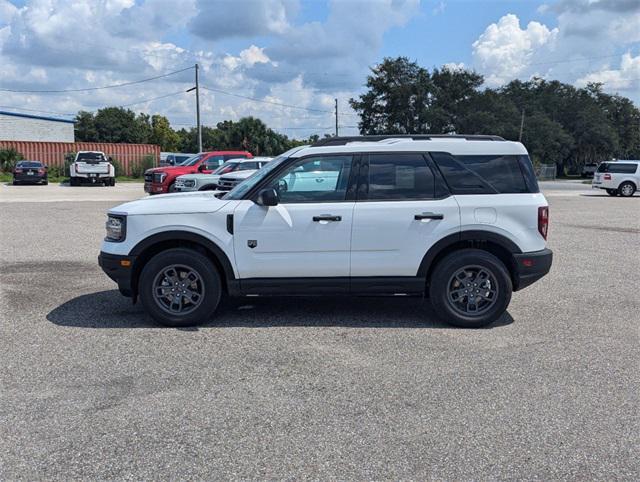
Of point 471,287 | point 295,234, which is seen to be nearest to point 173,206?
point 295,234

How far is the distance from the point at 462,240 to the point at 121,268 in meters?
3.37

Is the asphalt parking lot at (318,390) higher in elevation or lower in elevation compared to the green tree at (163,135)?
lower

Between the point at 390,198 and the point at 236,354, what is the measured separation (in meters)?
2.16

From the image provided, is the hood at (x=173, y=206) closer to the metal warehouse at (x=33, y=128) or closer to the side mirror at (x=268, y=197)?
the side mirror at (x=268, y=197)

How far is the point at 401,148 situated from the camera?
6273 millimetres

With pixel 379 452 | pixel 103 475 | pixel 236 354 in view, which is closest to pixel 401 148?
pixel 236 354

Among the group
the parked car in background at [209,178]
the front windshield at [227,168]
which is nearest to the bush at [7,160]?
the parked car in background at [209,178]

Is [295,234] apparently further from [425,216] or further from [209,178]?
[209,178]

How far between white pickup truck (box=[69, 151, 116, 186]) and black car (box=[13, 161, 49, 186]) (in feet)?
8.24

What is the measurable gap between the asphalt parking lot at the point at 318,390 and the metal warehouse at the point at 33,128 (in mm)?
56327

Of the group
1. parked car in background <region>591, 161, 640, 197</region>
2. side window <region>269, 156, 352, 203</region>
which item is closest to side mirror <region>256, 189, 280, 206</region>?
side window <region>269, 156, 352, 203</region>

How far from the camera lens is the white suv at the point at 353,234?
604 centimetres

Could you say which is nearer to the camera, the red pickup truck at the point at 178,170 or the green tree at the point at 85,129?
the red pickup truck at the point at 178,170

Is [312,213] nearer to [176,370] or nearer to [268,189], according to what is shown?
[268,189]
